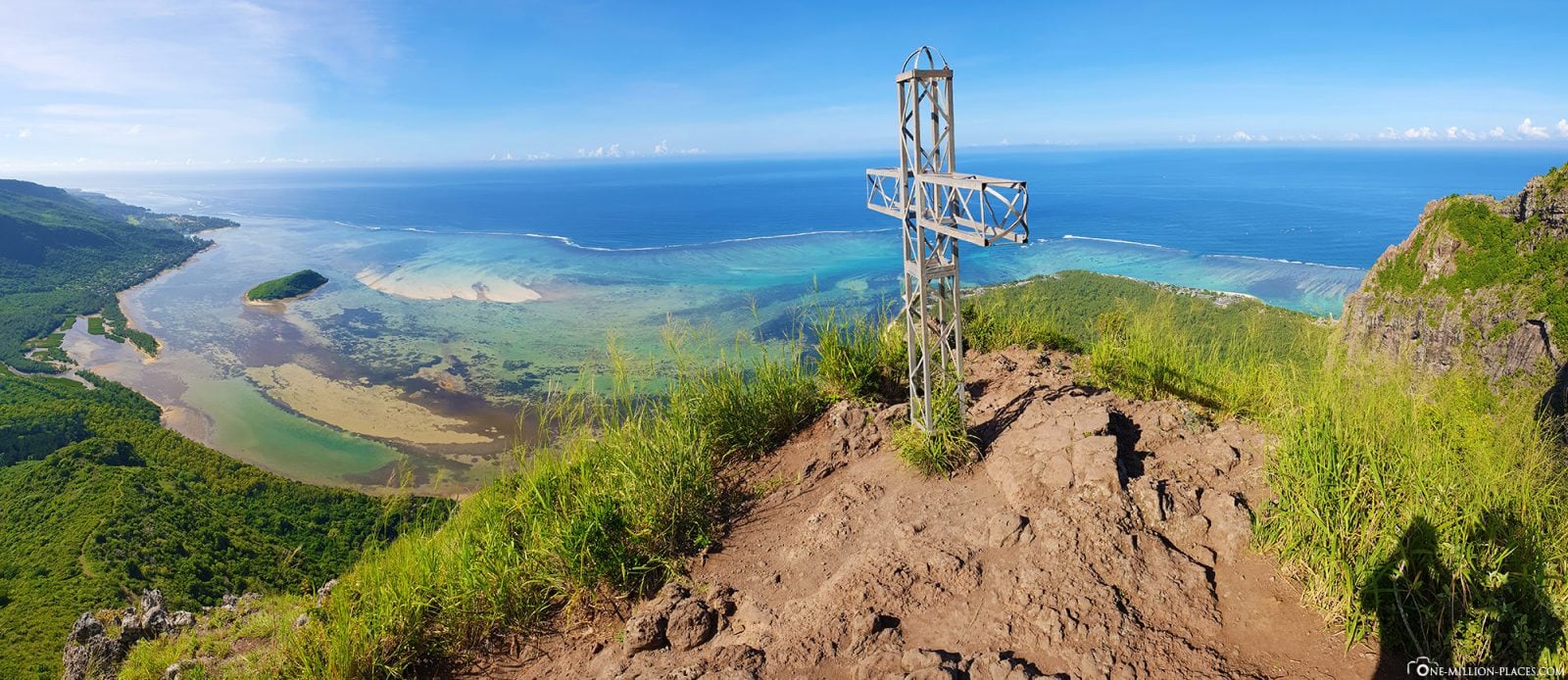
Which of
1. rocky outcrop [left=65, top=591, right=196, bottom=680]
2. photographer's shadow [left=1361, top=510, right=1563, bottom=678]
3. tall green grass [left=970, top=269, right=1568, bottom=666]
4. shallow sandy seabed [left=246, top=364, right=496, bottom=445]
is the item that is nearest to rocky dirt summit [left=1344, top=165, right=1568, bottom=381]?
tall green grass [left=970, top=269, right=1568, bottom=666]

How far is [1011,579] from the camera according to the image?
4477mm

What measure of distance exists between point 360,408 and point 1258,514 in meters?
38.8

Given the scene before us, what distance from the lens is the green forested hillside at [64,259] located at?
58441 millimetres

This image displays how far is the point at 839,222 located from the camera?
95.8 m

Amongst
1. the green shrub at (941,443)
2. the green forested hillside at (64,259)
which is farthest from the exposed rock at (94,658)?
the green forested hillside at (64,259)

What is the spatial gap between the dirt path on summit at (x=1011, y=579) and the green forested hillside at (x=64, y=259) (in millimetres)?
63369

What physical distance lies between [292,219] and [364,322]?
96189mm

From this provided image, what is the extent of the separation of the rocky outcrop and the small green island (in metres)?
56.5

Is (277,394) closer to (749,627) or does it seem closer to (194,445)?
(194,445)

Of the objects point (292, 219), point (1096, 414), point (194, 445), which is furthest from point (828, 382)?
point (292, 219)

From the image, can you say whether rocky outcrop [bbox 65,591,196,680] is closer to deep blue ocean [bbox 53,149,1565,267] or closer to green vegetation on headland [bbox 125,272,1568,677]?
green vegetation on headland [bbox 125,272,1568,677]

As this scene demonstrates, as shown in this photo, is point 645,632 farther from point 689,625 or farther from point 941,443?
point 941,443

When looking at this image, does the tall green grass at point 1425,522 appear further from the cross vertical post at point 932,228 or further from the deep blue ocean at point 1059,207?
the deep blue ocean at point 1059,207

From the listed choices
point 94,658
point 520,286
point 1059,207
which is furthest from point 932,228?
point 1059,207
